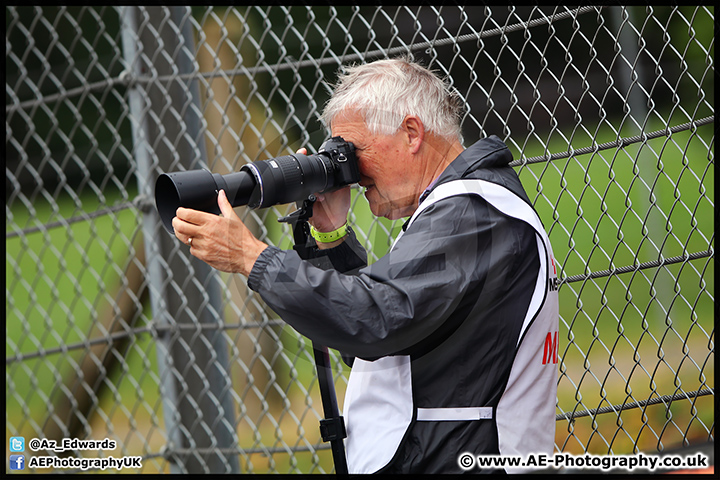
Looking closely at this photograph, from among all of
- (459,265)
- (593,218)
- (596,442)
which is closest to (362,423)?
(459,265)

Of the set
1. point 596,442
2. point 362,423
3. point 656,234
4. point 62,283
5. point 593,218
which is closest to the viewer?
point 362,423

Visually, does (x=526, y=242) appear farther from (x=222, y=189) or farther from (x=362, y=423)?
(x=222, y=189)

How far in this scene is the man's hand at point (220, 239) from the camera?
1.42 m

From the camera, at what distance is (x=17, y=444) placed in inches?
104

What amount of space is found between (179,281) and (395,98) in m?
1.06

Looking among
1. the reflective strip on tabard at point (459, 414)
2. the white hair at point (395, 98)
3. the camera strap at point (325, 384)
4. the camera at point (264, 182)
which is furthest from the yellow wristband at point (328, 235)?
the reflective strip on tabard at point (459, 414)

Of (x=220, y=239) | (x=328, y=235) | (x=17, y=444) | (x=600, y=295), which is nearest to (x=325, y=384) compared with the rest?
(x=328, y=235)

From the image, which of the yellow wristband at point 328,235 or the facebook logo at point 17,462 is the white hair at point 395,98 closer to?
the yellow wristband at point 328,235

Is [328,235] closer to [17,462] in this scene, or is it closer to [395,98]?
[395,98]

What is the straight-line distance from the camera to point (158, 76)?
2.34m

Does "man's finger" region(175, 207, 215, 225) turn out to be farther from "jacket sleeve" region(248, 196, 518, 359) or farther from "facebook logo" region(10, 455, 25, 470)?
"facebook logo" region(10, 455, 25, 470)

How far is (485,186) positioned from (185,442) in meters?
1.45

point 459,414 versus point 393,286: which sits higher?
point 393,286

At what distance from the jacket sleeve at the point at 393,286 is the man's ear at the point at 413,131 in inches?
10.5
